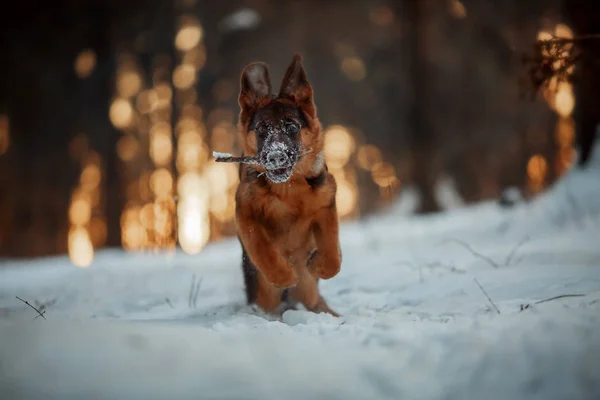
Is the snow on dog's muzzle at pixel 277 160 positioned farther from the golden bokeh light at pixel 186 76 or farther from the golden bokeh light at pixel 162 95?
the golden bokeh light at pixel 162 95

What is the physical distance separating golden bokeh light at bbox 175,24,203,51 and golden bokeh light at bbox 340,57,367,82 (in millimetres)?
5687

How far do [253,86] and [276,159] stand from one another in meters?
1.14

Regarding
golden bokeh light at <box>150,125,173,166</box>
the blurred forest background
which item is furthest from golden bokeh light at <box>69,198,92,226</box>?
golden bokeh light at <box>150,125,173,166</box>

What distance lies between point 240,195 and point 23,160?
21918 mm

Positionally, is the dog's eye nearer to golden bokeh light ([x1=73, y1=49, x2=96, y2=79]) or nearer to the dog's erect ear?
the dog's erect ear

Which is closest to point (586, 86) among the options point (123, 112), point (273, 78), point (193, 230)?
point (273, 78)

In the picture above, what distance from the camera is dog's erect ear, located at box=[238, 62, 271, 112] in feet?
14.4

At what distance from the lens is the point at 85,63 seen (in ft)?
54.9

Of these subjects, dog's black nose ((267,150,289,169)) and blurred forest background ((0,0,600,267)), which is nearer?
dog's black nose ((267,150,289,169))

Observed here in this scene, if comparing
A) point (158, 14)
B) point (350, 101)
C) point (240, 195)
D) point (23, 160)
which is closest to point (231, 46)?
point (158, 14)

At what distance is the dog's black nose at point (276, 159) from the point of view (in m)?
3.60

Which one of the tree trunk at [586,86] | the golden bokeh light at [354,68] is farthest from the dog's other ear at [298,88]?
the golden bokeh light at [354,68]

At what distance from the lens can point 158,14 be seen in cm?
1516

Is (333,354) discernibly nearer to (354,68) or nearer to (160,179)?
(354,68)
